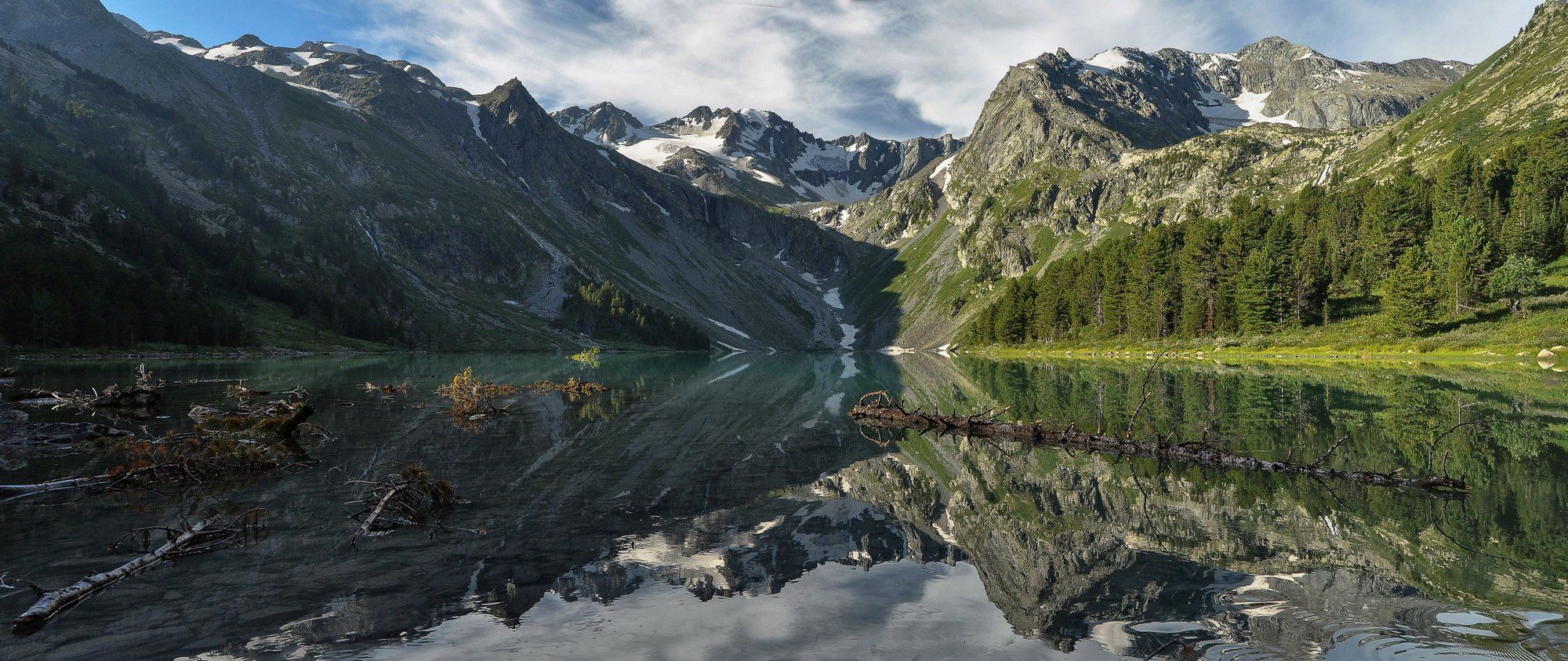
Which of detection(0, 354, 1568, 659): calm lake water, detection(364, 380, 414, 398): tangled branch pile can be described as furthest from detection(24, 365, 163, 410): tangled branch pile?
detection(364, 380, 414, 398): tangled branch pile

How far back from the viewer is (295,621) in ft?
34.7

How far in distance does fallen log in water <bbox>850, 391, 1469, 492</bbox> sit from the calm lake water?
1217 millimetres

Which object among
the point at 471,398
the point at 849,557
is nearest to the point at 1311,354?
the point at 849,557

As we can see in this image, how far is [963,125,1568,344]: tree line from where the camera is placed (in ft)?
271

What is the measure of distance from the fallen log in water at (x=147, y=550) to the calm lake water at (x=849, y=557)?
37cm

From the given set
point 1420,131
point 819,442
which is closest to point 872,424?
point 819,442

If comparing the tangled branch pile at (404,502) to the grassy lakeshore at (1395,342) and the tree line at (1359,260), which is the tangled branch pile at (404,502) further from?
the tree line at (1359,260)

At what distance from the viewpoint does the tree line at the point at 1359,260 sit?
8269cm

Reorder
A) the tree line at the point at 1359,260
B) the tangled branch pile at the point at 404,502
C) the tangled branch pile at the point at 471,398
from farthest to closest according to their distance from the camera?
the tree line at the point at 1359,260, the tangled branch pile at the point at 471,398, the tangled branch pile at the point at 404,502

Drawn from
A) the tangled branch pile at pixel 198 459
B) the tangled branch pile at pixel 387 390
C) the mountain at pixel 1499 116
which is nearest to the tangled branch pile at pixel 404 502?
the tangled branch pile at pixel 198 459

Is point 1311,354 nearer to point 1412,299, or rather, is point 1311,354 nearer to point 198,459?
point 1412,299

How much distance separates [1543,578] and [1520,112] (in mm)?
237152

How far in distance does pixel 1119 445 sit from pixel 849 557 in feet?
59.1

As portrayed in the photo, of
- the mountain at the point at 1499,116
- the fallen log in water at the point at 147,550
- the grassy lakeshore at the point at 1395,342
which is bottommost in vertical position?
the fallen log in water at the point at 147,550
